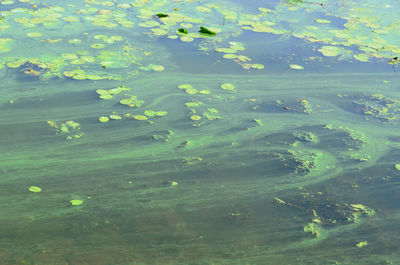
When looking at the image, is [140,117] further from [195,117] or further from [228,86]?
[228,86]

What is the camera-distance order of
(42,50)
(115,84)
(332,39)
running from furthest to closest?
(332,39) → (42,50) → (115,84)

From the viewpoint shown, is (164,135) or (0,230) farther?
(164,135)

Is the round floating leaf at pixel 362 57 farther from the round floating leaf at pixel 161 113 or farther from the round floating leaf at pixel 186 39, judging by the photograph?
the round floating leaf at pixel 161 113

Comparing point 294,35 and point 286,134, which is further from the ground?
point 294,35

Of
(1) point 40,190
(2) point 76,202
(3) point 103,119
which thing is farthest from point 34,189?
(3) point 103,119

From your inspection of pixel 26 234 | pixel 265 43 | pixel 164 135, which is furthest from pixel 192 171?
pixel 265 43

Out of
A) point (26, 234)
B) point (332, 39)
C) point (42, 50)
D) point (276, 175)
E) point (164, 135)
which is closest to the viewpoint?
point (26, 234)

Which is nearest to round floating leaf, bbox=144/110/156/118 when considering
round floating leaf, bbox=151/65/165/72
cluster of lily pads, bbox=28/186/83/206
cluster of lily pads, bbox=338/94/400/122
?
round floating leaf, bbox=151/65/165/72

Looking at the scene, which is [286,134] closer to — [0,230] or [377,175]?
[377,175]

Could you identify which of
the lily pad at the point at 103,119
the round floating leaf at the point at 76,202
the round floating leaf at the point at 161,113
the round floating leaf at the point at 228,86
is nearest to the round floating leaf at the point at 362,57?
the round floating leaf at the point at 228,86
